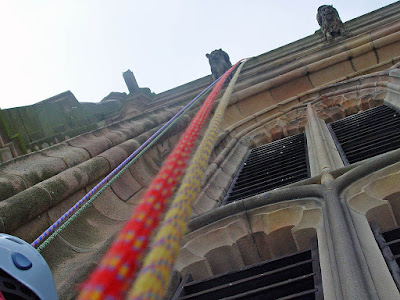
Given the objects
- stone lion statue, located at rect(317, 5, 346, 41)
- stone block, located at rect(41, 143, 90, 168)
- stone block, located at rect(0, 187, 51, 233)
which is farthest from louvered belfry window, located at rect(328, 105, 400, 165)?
stone lion statue, located at rect(317, 5, 346, 41)

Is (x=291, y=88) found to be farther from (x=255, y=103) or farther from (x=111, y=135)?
(x=111, y=135)

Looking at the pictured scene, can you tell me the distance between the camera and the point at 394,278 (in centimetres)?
225

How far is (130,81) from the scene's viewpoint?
1483 centimetres

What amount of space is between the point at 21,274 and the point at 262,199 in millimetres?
2304

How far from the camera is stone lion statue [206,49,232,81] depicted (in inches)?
447

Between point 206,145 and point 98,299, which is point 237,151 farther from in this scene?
point 98,299

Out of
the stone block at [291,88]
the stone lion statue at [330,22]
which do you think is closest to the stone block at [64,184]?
the stone block at [291,88]

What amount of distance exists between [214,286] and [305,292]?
800 millimetres

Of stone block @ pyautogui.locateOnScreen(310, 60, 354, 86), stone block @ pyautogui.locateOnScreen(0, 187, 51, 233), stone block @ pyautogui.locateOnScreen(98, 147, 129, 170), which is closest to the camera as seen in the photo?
stone block @ pyautogui.locateOnScreen(0, 187, 51, 233)

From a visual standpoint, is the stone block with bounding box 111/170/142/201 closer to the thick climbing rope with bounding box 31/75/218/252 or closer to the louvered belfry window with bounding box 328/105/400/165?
the thick climbing rope with bounding box 31/75/218/252

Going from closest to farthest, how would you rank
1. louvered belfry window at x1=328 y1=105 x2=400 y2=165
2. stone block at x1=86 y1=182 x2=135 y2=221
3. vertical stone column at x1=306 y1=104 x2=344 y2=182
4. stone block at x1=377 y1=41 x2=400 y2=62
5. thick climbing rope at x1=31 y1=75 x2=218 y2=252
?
thick climbing rope at x1=31 y1=75 x2=218 y2=252 < stone block at x1=86 y1=182 x2=135 y2=221 < vertical stone column at x1=306 y1=104 x2=344 y2=182 < louvered belfry window at x1=328 y1=105 x2=400 y2=165 < stone block at x1=377 y1=41 x2=400 y2=62

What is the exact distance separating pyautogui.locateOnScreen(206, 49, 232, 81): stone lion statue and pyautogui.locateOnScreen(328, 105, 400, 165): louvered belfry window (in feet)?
15.0

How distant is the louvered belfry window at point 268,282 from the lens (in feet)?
8.69

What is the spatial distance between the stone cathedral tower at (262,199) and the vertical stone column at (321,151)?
2cm
